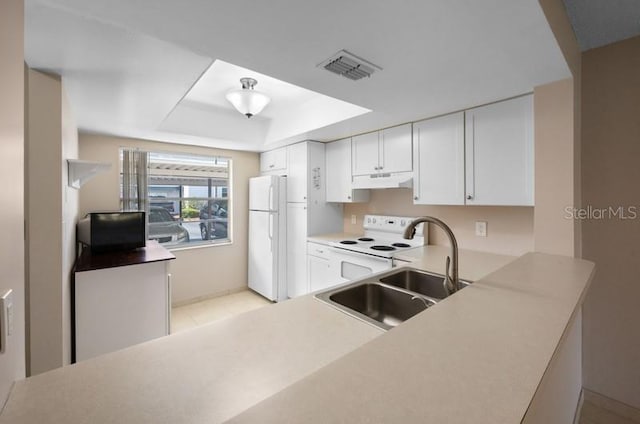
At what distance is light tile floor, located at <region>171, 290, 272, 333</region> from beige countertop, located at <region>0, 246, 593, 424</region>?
8.60 ft

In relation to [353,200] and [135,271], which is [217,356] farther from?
[353,200]

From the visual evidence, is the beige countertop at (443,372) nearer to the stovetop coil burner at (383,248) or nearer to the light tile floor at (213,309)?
the stovetop coil burner at (383,248)

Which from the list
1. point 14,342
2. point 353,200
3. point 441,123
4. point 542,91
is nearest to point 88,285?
point 14,342

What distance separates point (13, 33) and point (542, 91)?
2.48 meters

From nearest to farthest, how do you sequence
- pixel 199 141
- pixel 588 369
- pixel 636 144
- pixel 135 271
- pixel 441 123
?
1. pixel 636 144
2. pixel 588 369
3. pixel 135 271
4. pixel 441 123
5. pixel 199 141

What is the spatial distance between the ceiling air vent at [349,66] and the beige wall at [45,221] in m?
1.69

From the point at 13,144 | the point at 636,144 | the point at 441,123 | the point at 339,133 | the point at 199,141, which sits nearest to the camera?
the point at 13,144

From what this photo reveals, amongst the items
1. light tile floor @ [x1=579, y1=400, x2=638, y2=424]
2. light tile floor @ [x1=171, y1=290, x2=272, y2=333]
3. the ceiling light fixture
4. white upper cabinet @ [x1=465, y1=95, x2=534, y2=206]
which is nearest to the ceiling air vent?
the ceiling light fixture

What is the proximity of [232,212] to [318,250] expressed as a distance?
1.65m

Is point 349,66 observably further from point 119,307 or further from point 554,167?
point 119,307

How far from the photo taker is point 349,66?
156 cm

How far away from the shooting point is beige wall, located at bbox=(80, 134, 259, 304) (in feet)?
10.6

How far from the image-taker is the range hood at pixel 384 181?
2.77 metres

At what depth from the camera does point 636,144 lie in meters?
1.86
